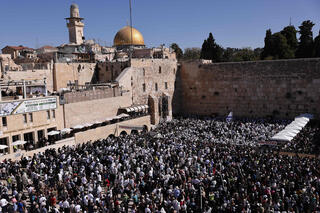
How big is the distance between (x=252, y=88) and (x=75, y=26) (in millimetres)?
28961

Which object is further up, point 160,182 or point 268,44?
point 268,44

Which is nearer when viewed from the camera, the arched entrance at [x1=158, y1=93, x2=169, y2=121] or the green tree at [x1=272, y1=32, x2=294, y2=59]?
the arched entrance at [x1=158, y1=93, x2=169, y2=121]

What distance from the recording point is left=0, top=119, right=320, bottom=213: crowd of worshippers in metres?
11.1

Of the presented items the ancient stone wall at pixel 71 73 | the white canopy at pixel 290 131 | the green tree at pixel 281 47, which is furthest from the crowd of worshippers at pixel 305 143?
the ancient stone wall at pixel 71 73

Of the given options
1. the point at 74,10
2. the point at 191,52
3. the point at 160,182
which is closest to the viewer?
the point at 160,182

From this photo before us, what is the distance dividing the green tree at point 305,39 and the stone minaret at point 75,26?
31.3 m

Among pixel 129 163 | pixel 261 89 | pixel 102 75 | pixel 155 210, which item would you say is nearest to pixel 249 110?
pixel 261 89

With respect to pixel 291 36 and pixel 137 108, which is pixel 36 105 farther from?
pixel 291 36

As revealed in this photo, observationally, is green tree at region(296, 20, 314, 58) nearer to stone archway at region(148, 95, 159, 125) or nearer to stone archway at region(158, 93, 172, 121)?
stone archway at region(158, 93, 172, 121)

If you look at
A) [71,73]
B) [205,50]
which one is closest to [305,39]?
[205,50]

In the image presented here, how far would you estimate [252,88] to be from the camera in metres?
32.4

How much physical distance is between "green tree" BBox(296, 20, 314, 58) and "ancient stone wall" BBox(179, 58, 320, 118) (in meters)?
9.71

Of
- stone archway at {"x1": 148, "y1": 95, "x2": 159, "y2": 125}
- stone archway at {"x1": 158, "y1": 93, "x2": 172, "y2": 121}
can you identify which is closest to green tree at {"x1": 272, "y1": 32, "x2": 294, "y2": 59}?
stone archway at {"x1": 158, "y1": 93, "x2": 172, "y2": 121}

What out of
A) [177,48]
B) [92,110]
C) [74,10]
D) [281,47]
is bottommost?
[92,110]
